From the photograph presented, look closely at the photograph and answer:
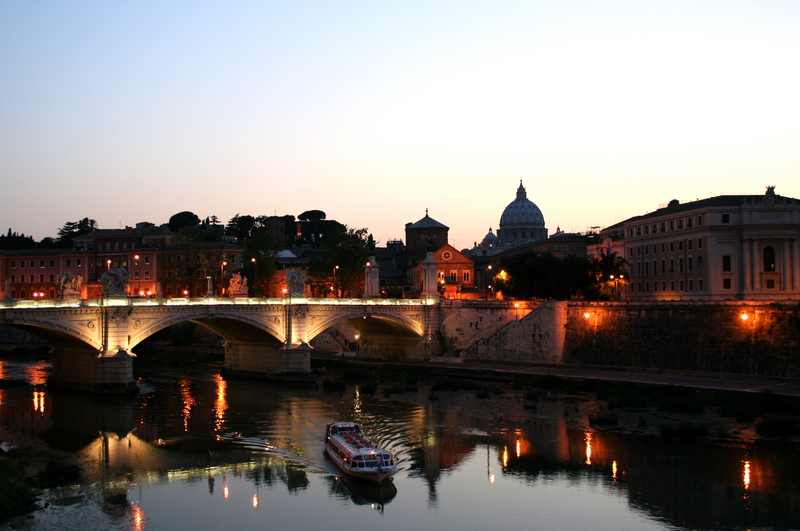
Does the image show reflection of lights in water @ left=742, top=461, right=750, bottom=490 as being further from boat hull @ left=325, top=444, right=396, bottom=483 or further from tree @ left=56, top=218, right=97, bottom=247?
tree @ left=56, top=218, right=97, bottom=247

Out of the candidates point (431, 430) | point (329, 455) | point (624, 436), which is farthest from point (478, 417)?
point (329, 455)

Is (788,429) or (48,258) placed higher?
(48,258)

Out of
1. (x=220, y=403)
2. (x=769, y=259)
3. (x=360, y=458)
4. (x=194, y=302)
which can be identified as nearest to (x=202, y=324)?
(x=194, y=302)

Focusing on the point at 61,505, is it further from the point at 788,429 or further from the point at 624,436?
the point at 788,429

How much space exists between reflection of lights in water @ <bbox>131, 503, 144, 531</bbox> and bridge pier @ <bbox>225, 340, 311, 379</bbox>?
30.8 metres

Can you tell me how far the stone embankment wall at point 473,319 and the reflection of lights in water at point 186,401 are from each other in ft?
64.0

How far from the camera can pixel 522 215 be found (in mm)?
164875

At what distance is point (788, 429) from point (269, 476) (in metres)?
21.8

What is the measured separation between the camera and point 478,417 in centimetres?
4850

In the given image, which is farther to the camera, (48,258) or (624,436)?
(48,258)

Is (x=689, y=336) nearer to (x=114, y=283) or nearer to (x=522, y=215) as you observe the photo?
(x=114, y=283)

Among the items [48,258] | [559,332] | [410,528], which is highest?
[48,258]

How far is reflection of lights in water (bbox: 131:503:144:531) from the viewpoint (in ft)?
98.1

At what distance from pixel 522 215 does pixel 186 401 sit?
381 ft
